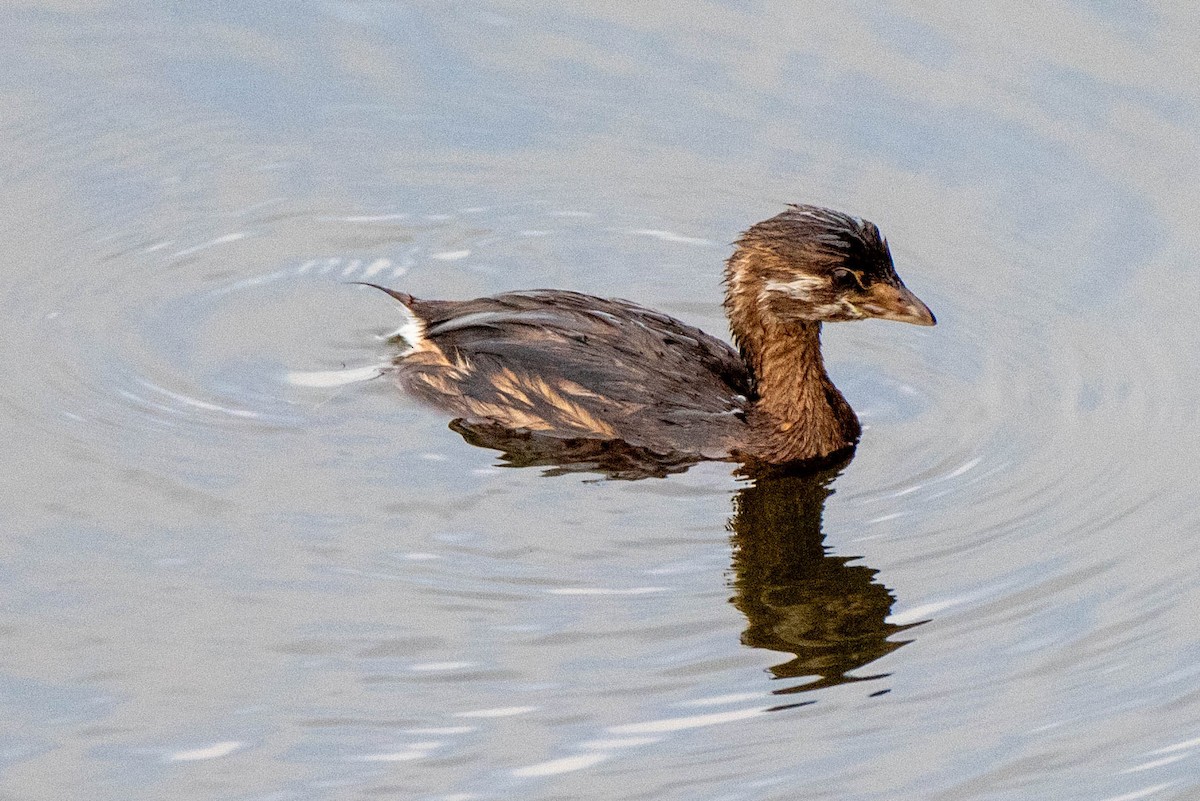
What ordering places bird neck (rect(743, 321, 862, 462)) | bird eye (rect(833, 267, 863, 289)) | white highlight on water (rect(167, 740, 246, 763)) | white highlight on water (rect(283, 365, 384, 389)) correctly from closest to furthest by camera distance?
white highlight on water (rect(167, 740, 246, 763))
bird eye (rect(833, 267, 863, 289))
bird neck (rect(743, 321, 862, 462))
white highlight on water (rect(283, 365, 384, 389))

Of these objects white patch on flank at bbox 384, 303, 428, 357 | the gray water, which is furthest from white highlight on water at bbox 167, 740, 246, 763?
white patch on flank at bbox 384, 303, 428, 357

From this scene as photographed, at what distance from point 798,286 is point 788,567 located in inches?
56.4

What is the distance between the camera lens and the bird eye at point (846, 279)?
31.3 feet

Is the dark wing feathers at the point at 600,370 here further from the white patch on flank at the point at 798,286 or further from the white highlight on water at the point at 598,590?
the white highlight on water at the point at 598,590

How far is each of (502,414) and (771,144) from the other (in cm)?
297

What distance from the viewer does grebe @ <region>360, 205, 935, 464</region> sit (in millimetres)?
9602

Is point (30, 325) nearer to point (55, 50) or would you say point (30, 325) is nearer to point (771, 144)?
point (55, 50)

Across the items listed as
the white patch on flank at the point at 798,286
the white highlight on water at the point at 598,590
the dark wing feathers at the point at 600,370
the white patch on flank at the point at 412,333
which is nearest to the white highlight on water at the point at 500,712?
the white highlight on water at the point at 598,590

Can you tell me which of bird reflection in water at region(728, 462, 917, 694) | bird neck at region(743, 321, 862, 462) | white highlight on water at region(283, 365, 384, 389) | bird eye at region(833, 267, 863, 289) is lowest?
bird reflection in water at region(728, 462, 917, 694)

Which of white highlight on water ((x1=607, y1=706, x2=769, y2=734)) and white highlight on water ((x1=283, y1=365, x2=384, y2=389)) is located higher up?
white highlight on water ((x1=283, y1=365, x2=384, y2=389))

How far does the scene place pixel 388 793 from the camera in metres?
7.28

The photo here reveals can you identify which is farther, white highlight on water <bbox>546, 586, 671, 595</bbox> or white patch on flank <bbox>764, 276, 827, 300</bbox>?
white patch on flank <bbox>764, 276, 827, 300</bbox>

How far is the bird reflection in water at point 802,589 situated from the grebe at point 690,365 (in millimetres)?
301

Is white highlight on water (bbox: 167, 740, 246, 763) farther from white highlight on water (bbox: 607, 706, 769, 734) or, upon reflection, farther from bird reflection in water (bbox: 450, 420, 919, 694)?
bird reflection in water (bbox: 450, 420, 919, 694)
